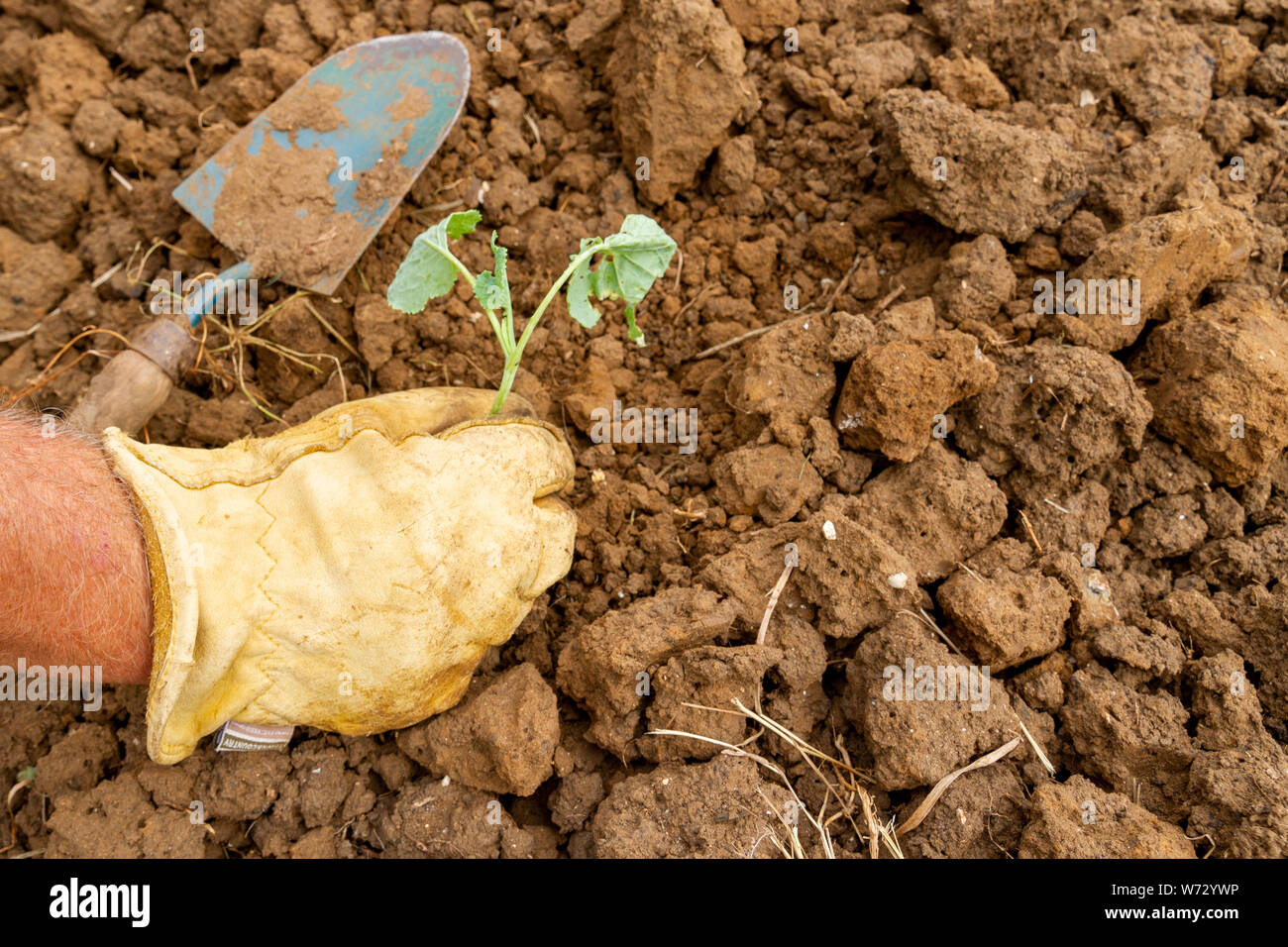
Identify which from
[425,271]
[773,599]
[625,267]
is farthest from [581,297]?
[773,599]

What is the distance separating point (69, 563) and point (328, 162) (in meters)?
1.37

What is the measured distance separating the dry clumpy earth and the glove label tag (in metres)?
0.08

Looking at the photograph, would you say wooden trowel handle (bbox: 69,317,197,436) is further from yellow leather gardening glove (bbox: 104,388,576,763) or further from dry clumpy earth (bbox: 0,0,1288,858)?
yellow leather gardening glove (bbox: 104,388,576,763)

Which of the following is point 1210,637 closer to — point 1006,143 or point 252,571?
point 1006,143

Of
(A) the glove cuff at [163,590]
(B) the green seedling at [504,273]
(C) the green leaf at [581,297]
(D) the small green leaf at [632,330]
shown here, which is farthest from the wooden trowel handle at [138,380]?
(D) the small green leaf at [632,330]

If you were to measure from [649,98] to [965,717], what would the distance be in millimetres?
1799

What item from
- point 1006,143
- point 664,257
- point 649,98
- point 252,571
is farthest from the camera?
point 649,98

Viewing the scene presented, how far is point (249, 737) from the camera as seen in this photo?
186 cm

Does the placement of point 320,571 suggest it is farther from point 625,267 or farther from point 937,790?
point 937,790

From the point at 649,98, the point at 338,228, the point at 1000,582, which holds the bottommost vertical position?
the point at 1000,582

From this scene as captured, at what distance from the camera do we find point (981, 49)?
8.33 feet

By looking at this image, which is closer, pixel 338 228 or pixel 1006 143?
pixel 1006 143

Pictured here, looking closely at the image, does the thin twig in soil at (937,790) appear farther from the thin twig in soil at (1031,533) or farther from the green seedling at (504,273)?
the green seedling at (504,273)

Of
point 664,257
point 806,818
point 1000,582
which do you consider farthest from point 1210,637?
point 664,257
